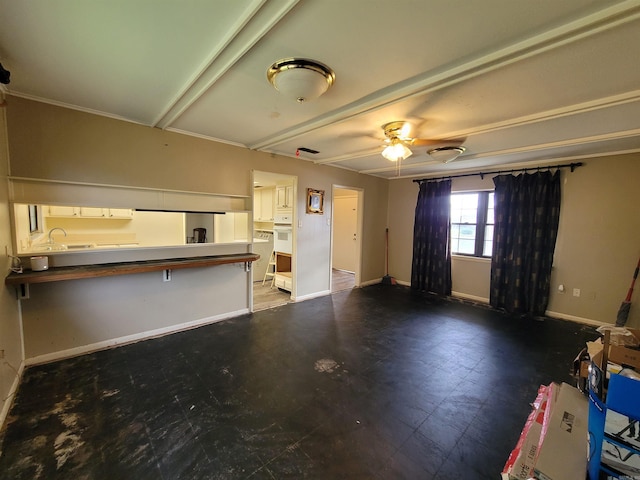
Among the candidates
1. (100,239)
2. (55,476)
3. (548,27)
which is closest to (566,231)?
(548,27)

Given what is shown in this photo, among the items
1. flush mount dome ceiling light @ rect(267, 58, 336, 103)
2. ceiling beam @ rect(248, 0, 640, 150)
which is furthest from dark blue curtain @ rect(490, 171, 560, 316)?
flush mount dome ceiling light @ rect(267, 58, 336, 103)

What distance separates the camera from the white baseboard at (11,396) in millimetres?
1769

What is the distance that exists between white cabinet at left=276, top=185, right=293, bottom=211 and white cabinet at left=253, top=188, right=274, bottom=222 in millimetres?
828

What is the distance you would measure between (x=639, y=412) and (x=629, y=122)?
302cm

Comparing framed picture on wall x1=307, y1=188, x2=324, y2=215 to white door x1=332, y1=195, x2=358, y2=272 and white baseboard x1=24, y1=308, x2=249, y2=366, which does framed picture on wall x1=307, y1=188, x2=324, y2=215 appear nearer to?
white baseboard x1=24, y1=308, x2=249, y2=366

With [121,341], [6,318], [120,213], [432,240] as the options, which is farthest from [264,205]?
[6,318]

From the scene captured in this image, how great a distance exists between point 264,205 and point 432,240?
3758 millimetres

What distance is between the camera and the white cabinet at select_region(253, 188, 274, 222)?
595 centimetres

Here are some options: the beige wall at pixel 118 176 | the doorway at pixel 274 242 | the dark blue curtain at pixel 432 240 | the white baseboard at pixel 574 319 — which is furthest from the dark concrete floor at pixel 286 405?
the dark blue curtain at pixel 432 240

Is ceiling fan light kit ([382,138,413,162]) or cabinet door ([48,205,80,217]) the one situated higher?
ceiling fan light kit ([382,138,413,162])

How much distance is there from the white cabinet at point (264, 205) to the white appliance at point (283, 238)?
773 mm

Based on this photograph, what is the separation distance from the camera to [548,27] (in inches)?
51.5

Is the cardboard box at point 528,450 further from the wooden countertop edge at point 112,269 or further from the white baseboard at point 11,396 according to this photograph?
the wooden countertop edge at point 112,269

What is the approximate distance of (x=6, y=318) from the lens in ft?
6.66
